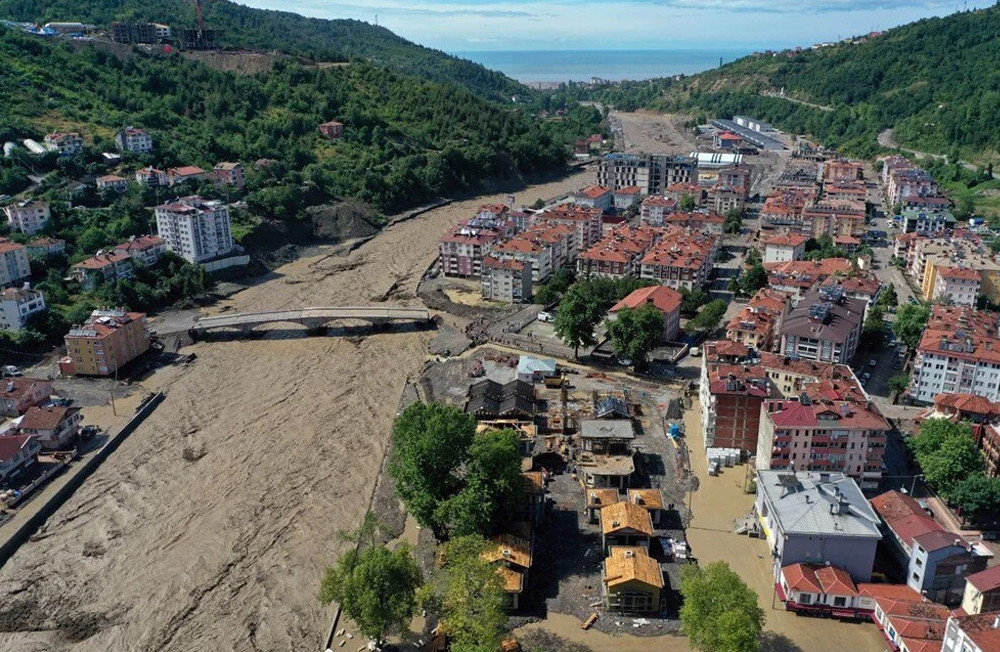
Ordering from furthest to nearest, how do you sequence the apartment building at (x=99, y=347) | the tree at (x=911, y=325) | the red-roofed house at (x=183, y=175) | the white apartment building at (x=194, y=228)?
the red-roofed house at (x=183, y=175)
the white apartment building at (x=194, y=228)
the tree at (x=911, y=325)
the apartment building at (x=99, y=347)

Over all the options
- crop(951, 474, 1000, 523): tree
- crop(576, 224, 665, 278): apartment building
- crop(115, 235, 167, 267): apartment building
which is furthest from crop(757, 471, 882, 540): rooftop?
crop(115, 235, 167, 267): apartment building

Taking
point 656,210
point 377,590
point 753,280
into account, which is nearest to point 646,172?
point 656,210

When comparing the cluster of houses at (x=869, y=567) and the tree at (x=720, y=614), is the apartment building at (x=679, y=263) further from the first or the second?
the tree at (x=720, y=614)

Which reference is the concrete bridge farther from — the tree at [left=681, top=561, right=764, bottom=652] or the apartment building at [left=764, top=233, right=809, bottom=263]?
the tree at [left=681, top=561, right=764, bottom=652]

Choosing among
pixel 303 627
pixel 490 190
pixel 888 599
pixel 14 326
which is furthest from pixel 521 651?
pixel 490 190

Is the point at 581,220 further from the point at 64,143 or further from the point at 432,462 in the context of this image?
the point at 64,143

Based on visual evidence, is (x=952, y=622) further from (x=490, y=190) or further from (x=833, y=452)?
(x=490, y=190)

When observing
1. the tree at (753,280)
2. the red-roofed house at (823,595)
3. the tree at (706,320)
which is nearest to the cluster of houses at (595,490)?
the red-roofed house at (823,595)
